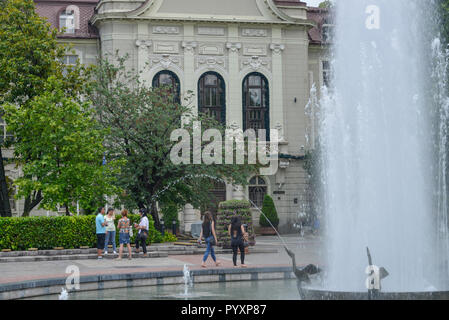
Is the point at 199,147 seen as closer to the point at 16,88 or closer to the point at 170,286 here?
the point at 16,88

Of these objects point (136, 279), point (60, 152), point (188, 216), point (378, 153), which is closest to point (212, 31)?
point (188, 216)

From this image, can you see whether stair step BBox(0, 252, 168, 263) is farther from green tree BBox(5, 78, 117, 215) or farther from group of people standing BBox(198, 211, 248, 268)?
group of people standing BBox(198, 211, 248, 268)

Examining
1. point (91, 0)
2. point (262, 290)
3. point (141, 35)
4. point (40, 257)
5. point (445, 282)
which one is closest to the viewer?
point (445, 282)

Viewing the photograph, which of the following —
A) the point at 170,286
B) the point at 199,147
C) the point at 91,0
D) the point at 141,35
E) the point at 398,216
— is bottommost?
the point at 170,286

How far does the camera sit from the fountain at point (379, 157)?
579 inches

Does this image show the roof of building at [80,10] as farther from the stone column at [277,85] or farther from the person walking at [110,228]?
the person walking at [110,228]

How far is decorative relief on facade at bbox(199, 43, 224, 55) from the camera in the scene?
4406cm

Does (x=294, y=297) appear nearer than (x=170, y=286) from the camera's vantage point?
Yes

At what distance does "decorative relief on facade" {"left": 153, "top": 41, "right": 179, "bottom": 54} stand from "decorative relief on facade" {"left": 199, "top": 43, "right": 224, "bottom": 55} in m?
1.51

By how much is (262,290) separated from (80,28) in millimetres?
32546

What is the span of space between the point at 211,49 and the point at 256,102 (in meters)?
4.19

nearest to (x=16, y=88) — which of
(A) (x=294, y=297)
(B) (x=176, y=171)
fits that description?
(B) (x=176, y=171)

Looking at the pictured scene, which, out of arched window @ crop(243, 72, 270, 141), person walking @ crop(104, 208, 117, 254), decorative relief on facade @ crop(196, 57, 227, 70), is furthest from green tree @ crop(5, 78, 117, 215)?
arched window @ crop(243, 72, 270, 141)

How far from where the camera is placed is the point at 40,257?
24.2 m
